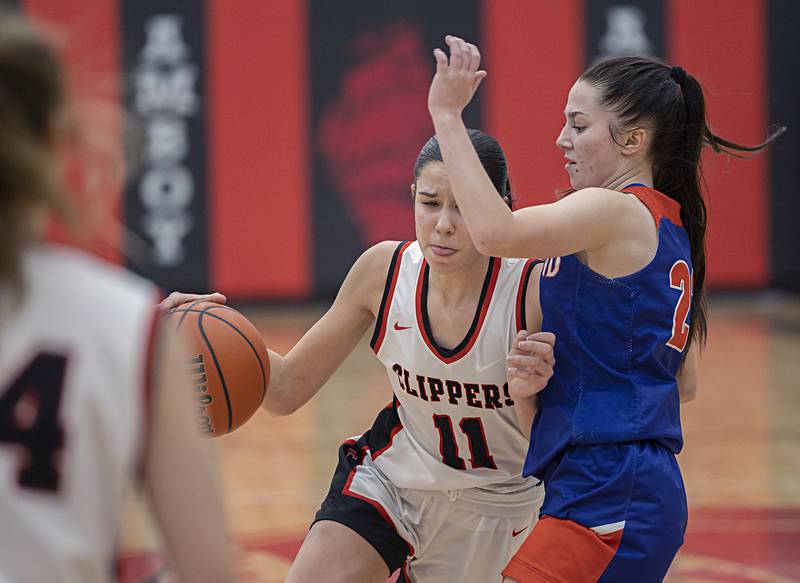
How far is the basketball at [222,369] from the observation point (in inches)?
121

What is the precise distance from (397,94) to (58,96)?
1255 centimetres

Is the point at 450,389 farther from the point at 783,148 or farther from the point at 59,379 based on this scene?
the point at 783,148

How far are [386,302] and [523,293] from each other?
0.41 metres

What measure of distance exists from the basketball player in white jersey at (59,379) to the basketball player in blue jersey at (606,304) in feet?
4.03

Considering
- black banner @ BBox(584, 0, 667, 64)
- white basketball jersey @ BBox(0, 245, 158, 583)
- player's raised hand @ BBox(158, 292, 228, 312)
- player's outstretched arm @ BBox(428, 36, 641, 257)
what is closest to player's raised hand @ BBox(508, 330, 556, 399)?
player's outstretched arm @ BBox(428, 36, 641, 257)

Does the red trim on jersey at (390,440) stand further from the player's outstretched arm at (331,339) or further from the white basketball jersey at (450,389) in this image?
the player's outstretched arm at (331,339)

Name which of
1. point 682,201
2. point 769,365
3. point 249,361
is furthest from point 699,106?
point 769,365

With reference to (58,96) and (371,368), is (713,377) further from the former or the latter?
(58,96)

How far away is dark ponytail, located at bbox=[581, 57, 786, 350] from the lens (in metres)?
2.77

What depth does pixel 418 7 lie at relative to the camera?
13.8 meters

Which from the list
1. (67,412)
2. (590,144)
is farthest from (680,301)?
(67,412)

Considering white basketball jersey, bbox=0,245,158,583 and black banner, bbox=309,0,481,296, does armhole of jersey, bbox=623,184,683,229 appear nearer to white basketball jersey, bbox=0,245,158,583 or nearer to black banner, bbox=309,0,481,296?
white basketball jersey, bbox=0,245,158,583

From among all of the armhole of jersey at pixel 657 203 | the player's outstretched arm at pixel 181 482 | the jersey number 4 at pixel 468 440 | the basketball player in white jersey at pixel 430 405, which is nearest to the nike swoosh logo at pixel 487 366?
the basketball player in white jersey at pixel 430 405

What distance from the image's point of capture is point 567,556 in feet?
8.30
